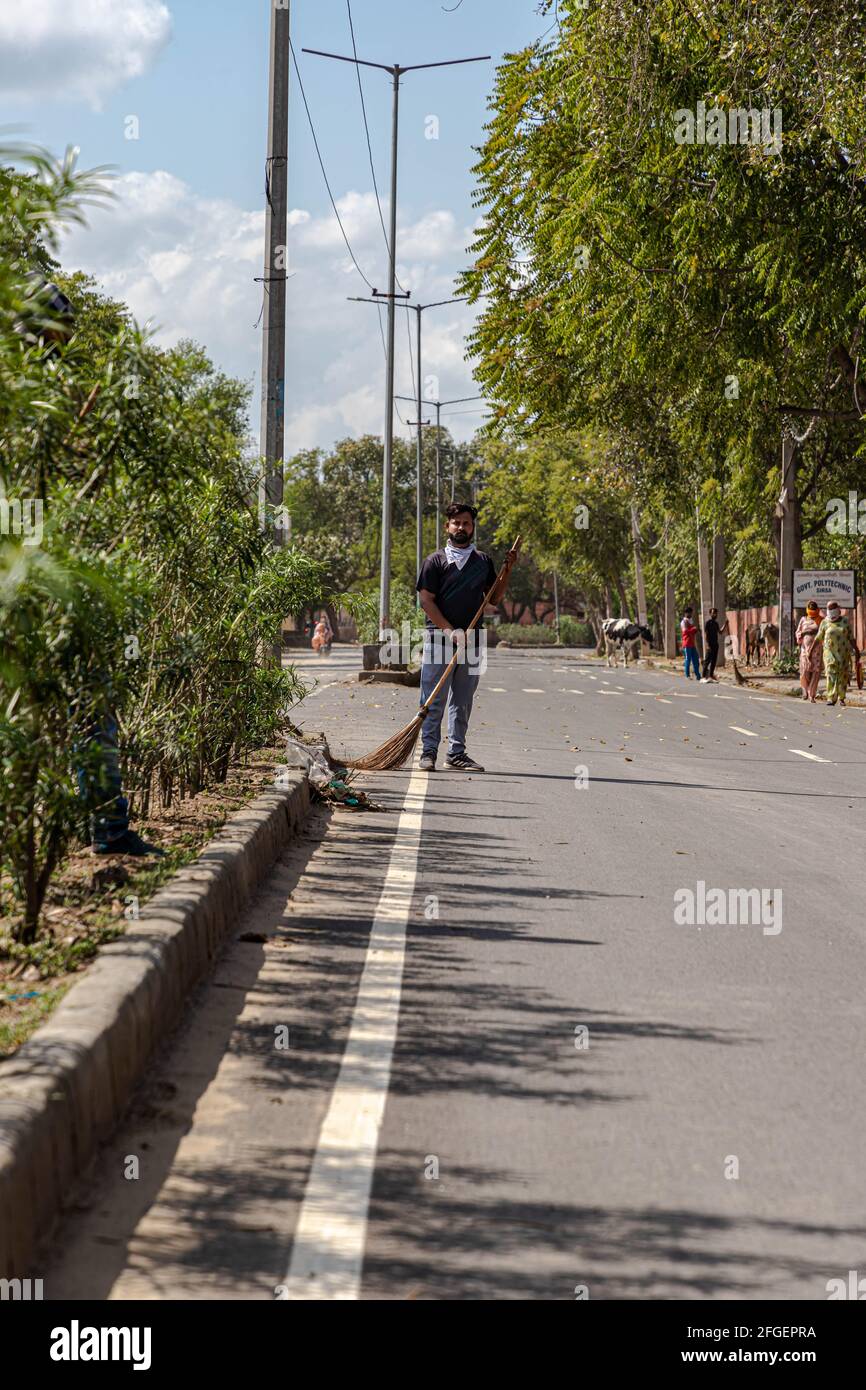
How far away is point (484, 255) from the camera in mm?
25719

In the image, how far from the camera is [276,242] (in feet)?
56.3

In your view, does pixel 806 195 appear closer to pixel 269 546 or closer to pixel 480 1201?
pixel 269 546

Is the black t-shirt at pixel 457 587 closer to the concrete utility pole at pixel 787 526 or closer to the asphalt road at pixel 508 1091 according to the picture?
the asphalt road at pixel 508 1091

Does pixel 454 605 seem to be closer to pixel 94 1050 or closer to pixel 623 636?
pixel 94 1050

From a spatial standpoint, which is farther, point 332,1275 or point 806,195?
point 806,195

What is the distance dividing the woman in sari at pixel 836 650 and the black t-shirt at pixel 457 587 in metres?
15.7

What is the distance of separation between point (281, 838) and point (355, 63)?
24.8 meters

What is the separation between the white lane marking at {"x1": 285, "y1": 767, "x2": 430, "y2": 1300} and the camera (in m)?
3.64

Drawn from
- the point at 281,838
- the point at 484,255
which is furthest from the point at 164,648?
the point at 484,255

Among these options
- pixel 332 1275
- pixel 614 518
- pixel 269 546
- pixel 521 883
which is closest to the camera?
pixel 332 1275

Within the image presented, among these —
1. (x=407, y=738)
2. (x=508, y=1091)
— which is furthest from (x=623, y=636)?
(x=508, y=1091)

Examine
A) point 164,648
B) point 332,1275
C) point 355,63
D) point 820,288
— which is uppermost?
point 355,63

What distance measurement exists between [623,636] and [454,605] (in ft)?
147

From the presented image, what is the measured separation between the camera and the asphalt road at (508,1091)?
147 inches
